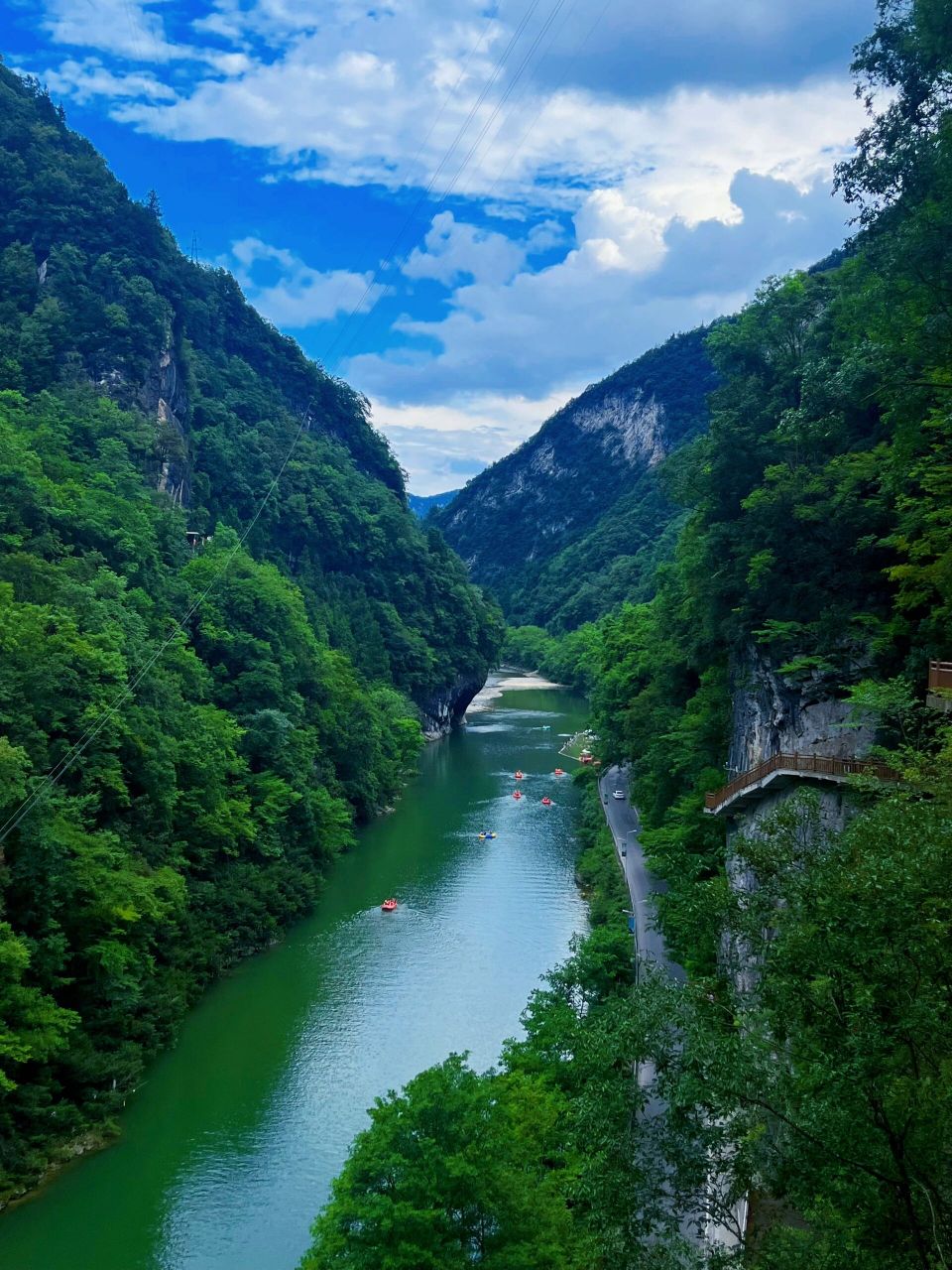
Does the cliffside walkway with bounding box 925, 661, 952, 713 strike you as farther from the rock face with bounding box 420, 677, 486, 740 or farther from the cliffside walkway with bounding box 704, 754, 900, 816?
the rock face with bounding box 420, 677, 486, 740

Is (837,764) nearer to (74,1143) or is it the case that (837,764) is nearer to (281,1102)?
(281,1102)

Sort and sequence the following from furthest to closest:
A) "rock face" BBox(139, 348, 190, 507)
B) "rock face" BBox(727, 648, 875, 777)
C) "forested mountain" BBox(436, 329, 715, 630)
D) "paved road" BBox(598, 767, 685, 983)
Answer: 1. "forested mountain" BBox(436, 329, 715, 630)
2. "rock face" BBox(139, 348, 190, 507)
3. "paved road" BBox(598, 767, 685, 983)
4. "rock face" BBox(727, 648, 875, 777)

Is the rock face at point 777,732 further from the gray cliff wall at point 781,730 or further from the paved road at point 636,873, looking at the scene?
the paved road at point 636,873

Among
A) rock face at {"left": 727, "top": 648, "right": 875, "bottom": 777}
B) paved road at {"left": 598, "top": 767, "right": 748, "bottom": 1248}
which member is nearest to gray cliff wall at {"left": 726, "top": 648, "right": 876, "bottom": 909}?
rock face at {"left": 727, "top": 648, "right": 875, "bottom": 777}

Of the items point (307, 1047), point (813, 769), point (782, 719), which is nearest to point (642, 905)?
point (782, 719)

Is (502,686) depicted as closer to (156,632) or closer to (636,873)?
(156,632)

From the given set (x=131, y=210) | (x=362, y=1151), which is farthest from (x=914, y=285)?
(x=131, y=210)

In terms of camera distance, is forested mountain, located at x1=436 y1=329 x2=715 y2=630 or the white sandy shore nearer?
the white sandy shore
